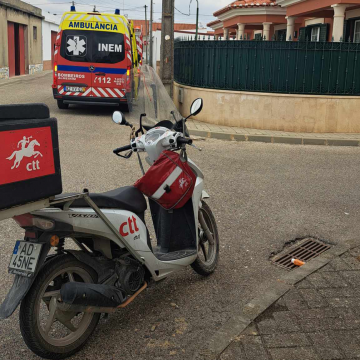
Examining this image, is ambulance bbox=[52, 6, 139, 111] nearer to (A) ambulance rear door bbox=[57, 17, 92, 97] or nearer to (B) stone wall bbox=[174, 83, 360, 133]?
(A) ambulance rear door bbox=[57, 17, 92, 97]

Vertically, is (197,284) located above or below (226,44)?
below

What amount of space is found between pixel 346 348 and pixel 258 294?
3.01 feet

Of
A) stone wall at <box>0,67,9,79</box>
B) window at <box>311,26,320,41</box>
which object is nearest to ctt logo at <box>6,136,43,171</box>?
window at <box>311,26,320,41</box>

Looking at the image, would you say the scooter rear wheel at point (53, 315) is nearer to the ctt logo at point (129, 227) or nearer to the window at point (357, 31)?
the ctt logo at point (129, 227)

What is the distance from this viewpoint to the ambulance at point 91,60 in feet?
45.2

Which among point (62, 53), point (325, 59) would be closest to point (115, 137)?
point (62, 53)

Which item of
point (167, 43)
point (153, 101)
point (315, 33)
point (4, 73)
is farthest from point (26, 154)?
point (4, 73)

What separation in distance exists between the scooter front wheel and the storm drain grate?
68 centimetres

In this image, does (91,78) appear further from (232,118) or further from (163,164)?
(163,164)

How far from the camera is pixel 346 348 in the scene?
3281 millimetres

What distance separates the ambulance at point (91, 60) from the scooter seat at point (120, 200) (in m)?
10.4

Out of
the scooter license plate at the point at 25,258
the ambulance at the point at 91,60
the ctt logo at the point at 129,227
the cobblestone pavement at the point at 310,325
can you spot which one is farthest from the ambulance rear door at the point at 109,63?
the scooter license plate at the point at 25,258

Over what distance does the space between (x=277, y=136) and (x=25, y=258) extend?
9014 millimetres

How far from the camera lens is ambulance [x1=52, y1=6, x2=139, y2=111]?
13.8 metres
